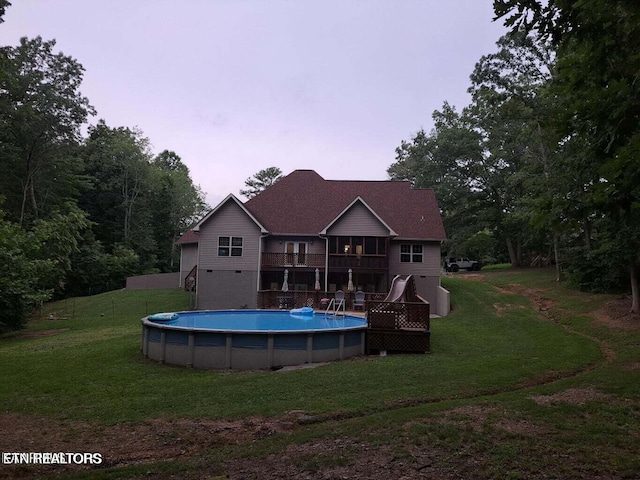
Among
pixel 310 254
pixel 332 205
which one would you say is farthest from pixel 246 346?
pixel 332 205

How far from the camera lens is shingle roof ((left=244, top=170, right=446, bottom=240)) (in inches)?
1150

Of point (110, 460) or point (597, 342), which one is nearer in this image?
point (110, 460)

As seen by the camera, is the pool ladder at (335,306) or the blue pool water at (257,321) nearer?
the blue pool water at (257,321)

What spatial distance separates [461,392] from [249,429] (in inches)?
182

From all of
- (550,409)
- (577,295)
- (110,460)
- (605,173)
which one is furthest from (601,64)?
(577,295)

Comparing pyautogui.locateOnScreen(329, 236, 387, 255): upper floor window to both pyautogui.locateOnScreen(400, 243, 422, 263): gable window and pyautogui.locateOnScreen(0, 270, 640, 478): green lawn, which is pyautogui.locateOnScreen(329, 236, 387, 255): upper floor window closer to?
pyautogui.locateOnScreen(400, 243, 422, 263): gable window

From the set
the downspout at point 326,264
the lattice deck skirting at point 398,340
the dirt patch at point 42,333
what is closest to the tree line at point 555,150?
the lattice deck skirting at point 398,340

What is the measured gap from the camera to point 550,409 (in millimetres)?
7586

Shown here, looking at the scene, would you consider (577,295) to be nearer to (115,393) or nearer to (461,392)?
(461,392)

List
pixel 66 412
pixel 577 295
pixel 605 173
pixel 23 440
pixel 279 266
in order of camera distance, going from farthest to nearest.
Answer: pixel 279 266, pixel 577 295, pixel 66 412, pixel 23 440, pixel 605 173

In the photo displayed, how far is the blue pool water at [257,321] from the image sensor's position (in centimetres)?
1739

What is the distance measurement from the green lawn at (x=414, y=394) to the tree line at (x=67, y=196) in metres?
5.21

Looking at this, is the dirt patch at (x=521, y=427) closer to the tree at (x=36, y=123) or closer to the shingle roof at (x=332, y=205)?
the shingle roof at (x=332, y=205)

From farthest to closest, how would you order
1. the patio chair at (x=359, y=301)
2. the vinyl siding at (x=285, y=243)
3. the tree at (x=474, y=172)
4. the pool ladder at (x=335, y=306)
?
1. the tree at (x=474, y=172)
2. the vinyl siding at (x=285, y=243)
3. the patio chair at (x=359, y=301)
4. the pool ladder at (x=335, y=306)
